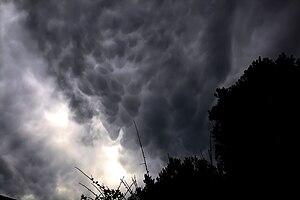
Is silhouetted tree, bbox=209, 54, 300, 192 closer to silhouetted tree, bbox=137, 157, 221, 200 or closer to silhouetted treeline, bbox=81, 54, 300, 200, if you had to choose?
silhouetted treeline, bbox=81, 54, 300, 200

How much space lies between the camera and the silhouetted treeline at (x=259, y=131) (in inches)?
555

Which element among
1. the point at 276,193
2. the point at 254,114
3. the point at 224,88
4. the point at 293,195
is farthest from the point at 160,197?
the point at 224,88

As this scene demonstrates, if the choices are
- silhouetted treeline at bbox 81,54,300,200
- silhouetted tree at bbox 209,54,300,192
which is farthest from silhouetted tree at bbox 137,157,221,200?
silhouetted tree at bbox 209,54,300,192

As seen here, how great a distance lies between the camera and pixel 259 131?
17.8 metres

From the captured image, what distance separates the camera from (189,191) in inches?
435

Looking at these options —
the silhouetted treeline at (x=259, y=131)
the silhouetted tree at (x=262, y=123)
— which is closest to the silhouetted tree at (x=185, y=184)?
the silhouetted treeline at (x=259, y=131)

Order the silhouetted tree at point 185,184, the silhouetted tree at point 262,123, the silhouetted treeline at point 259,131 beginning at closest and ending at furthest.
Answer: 1. the silhouetted tree at point 185,184
2. the silhouetted treeline at point 259,131
3. the silhouetted tree at point 262,123

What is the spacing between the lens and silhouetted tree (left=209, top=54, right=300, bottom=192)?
52.5ft

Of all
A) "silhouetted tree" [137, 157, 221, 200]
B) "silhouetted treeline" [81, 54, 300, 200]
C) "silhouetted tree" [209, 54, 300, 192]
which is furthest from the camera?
"silhouetted tree" [209, 54, 300, 192]

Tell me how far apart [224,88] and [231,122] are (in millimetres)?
2862

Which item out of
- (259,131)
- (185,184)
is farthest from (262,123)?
(185,184)

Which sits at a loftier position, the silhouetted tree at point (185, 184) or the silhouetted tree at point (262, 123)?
the silhouetted tree at point (262, 123)

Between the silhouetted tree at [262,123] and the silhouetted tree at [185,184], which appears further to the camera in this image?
the silhouetted tree at [262,123]

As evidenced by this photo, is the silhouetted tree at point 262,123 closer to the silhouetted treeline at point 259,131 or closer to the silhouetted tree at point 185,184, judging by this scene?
the silhouetted treeline at point 259,131
